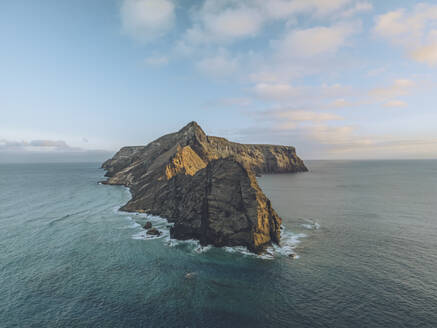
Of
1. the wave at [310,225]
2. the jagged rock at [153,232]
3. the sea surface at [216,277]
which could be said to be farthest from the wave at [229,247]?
the wave at [310,225]

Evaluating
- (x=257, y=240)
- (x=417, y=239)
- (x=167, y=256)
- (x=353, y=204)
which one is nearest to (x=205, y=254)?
(x=167, y=256)

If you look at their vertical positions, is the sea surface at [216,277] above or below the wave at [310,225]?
below

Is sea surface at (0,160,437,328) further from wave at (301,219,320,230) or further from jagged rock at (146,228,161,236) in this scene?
jagged rock at (146,228,161,236)

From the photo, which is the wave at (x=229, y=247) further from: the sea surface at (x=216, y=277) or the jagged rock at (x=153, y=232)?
the jagged rock at (x=153, y=232)

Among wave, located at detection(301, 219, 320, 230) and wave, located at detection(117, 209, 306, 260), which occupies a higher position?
wave, located at detection(301, 219, 320, 230)

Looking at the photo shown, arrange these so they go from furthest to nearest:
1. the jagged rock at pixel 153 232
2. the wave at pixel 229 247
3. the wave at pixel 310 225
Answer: the wave at pixel 310 225 < the jagged rock at pixel 153 232 < the wave at pixel 229 247

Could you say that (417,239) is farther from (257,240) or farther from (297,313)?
(297,313)

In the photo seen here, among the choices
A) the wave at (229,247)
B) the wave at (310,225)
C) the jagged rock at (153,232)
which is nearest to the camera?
the wave at (229,247)

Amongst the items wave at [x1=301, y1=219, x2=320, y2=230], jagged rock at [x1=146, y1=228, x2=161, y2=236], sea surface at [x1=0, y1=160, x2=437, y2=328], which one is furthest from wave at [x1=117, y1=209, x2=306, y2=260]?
wave at [x1=301, y1=219, x2=320, y2=230]

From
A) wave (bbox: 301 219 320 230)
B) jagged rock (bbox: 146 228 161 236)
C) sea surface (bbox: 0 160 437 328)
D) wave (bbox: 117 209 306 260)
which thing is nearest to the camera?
sea surface (bbox: 0 160 437 328)
